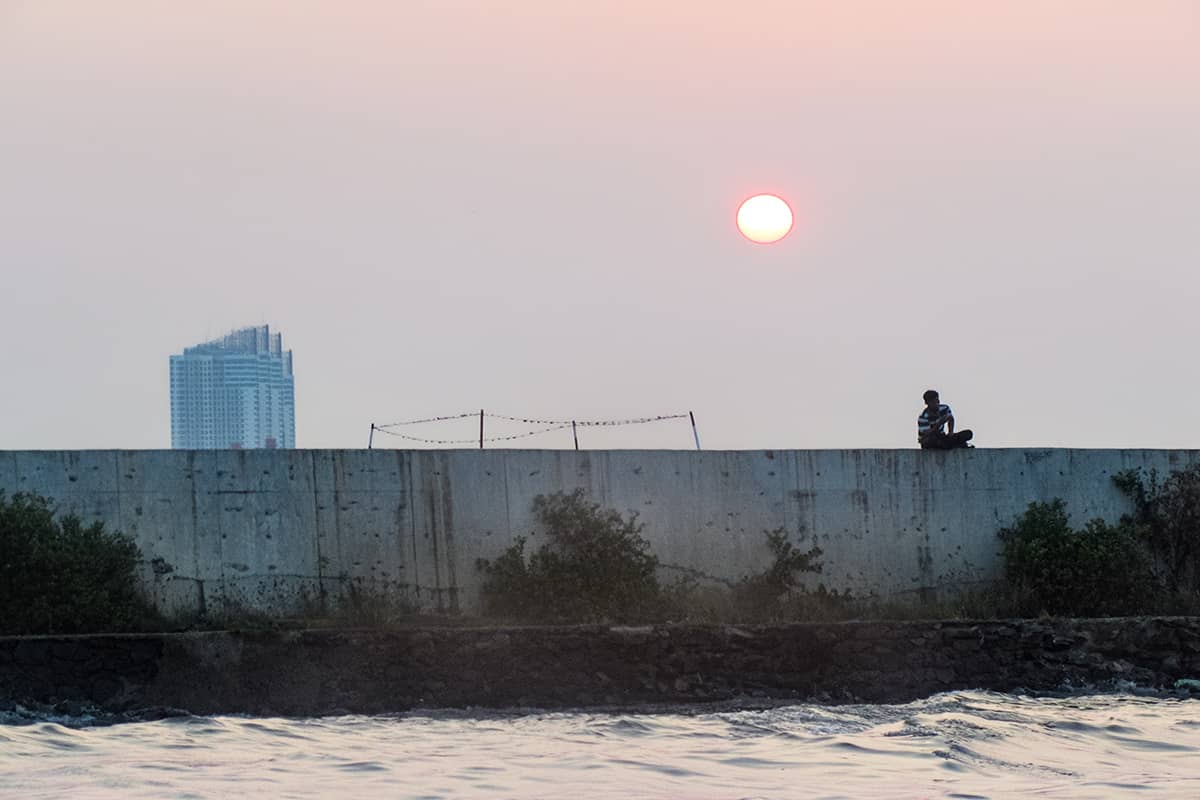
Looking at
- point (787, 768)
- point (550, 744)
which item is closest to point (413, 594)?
point (550, 744)

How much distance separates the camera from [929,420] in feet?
68.9

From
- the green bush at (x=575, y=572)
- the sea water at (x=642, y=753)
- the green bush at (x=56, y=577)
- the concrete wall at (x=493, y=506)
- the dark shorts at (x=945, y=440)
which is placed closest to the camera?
the sea water at (x=642, y=753)

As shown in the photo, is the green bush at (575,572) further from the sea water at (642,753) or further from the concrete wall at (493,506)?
the sea water at (642,753)

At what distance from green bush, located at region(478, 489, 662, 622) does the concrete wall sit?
21 centimetres

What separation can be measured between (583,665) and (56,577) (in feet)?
16.5

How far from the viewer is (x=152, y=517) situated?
60.1 feet

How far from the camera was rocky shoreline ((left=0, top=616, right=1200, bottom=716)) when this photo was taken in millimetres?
16750

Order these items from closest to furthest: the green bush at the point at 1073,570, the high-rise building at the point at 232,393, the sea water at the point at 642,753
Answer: the sea water at the point at 642,753, the green bush at the point at 1073,570, the high-rise building at the point at 232,393

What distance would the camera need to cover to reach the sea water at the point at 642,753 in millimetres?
13047

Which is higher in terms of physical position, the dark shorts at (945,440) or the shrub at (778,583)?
the dark shorts at (945,440)

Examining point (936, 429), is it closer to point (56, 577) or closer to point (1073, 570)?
point (1073, 570)

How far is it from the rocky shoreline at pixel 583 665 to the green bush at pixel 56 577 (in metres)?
0.81

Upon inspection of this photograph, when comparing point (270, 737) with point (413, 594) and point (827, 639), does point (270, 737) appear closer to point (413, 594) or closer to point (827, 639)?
point (413, 594)

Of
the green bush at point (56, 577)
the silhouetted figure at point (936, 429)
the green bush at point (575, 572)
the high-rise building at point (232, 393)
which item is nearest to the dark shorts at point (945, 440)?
the silhouetted figure at point (936, 429)
